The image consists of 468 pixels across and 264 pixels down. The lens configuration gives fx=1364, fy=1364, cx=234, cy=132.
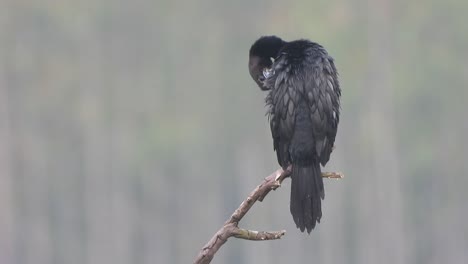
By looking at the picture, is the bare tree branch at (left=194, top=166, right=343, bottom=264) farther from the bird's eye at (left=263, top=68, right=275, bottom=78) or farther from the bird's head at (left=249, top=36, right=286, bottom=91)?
the bird's head at (left=249, top=36, right=286, bottom=91)

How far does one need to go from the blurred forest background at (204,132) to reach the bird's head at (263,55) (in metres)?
26.3

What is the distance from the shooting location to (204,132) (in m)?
38.5

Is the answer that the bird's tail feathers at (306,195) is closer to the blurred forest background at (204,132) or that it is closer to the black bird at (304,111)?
the black bird at (304,111)

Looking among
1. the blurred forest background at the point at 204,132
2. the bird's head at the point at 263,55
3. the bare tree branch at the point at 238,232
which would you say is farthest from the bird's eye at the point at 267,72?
the blurred forest background at the point at 204,132

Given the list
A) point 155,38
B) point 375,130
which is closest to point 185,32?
point 155,38

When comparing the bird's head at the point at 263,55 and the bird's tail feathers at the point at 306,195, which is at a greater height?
the bird's head at the point at 263,55

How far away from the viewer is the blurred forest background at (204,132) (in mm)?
35656

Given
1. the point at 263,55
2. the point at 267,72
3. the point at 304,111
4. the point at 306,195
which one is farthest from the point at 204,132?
the point at 306,195

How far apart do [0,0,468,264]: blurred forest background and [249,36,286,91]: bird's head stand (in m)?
26.3

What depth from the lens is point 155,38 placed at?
136 feet

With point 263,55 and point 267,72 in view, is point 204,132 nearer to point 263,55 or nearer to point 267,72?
point 263,55

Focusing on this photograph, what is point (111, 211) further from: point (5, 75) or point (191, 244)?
point (5, 75)

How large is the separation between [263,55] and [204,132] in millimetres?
30006

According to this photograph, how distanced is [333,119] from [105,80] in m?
34.2
